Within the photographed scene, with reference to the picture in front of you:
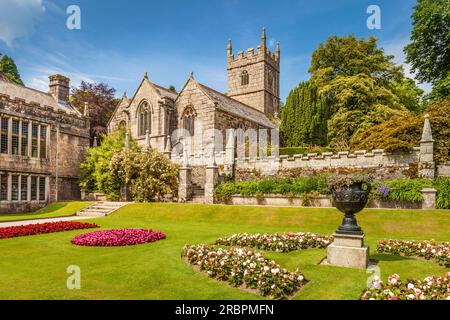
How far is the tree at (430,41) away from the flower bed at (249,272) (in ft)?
92.0

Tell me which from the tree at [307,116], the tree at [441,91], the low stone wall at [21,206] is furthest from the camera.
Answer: the tree at [307,116]

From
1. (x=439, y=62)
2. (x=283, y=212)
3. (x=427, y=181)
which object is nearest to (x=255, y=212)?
(x=283, y=212)

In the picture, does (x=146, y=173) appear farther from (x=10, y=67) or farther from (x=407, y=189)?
(x=10, y=67)

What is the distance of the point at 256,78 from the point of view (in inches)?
2156

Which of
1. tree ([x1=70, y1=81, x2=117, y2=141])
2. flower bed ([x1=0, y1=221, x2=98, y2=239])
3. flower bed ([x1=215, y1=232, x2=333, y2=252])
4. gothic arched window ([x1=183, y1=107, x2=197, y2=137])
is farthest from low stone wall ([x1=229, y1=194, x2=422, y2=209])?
tree ([x1=70, y1=81, x2=117, y2=141])

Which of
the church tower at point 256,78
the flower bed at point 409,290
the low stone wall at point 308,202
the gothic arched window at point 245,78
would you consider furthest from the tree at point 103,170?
the gothic arched window at point 245,78

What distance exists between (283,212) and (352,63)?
2575 centimetres

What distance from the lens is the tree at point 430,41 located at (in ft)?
87.4

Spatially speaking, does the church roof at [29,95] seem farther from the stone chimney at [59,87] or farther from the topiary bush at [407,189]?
the topiary bush at [407,189]

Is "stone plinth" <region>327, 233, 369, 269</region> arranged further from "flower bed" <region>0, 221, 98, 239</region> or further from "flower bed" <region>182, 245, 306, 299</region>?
"flower bed" <region>0, 221, 98, 239</region>

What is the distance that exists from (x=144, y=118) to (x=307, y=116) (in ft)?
64.8

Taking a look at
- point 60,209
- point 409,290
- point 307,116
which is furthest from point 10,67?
point 409,290

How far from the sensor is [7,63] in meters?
49.4
